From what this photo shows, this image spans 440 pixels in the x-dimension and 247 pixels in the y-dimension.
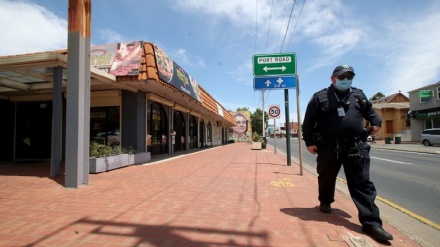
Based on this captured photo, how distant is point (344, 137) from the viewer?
3695mm

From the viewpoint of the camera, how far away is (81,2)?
614cm

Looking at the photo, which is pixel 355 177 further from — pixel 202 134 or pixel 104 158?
pixel 202 134

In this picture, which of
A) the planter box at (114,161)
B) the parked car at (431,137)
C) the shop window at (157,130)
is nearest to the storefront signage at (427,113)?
the parked car at (431,137)

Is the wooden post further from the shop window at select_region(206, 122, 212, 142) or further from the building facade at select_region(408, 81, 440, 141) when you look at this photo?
the building facade at select_region(408, 81, 440, 141)

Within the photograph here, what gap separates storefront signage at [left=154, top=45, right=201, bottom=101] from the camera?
33.7ft

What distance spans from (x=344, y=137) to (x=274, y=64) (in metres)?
6.46

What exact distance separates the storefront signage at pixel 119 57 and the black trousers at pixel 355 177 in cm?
723

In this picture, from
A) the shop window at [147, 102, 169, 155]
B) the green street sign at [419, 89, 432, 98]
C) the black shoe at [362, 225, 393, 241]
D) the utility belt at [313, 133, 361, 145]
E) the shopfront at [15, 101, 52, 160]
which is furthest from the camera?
the green street sign at [419, 89, 432, 98]

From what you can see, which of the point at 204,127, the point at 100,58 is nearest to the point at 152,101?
the point at 100,58

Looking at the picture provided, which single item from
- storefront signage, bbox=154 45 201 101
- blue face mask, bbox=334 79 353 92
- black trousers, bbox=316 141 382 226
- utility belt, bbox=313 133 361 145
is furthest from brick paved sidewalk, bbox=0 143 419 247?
storefront signage, bbox=154 45 201 101

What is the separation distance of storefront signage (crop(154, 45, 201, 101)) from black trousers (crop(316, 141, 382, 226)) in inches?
289

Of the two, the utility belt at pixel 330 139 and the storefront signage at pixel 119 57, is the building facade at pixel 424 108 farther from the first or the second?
the utility belt at pixel 330 139

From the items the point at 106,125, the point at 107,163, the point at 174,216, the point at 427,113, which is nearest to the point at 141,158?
the point at 106,125

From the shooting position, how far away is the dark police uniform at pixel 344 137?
11.5 feet
